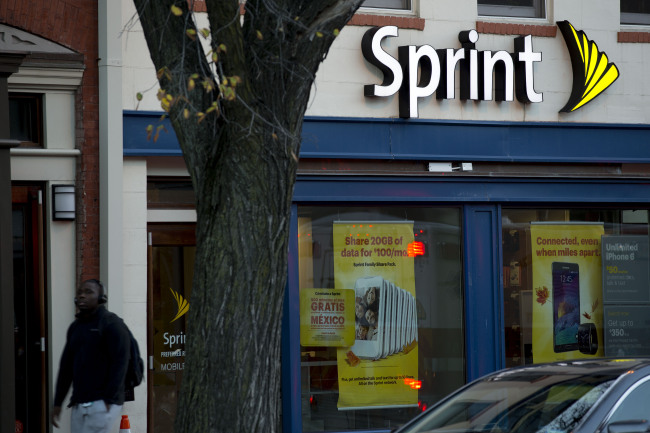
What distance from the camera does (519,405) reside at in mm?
6078

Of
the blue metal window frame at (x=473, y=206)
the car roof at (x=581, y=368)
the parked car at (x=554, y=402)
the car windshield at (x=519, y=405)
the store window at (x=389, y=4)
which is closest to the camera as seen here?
the parked car at (x=554, y=402)

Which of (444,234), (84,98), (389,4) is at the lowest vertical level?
(444,234)

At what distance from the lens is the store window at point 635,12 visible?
12555mm

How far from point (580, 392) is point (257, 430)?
6.43 feet

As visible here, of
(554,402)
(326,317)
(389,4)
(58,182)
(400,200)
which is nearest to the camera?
(554,402)

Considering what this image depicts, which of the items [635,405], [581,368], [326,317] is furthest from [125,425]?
[635,405]

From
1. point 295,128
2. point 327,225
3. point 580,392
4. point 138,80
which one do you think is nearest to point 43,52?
point 138,80

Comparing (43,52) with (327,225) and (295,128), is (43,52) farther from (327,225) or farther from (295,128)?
(295,128)

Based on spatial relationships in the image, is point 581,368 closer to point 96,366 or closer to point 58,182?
point 96,366

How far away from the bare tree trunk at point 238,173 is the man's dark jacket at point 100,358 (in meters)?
1.41

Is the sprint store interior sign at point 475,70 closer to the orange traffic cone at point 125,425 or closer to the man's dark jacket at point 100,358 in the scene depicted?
the orange traffic cone at point 125,425

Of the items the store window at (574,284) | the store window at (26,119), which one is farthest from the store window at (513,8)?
the store window at (26,119)

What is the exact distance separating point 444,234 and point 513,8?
113 inches

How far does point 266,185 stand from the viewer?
6316 mm
